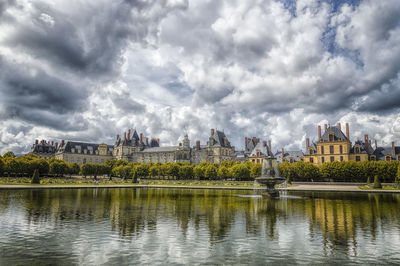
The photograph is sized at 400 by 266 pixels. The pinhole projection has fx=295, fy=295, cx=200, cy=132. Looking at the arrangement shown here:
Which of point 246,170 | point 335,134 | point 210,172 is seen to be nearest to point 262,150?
point 335,134

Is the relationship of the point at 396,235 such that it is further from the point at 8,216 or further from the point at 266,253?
the point at 8,216

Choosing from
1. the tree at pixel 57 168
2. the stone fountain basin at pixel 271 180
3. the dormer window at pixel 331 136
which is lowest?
the stone fountain basin at pixel 271 180

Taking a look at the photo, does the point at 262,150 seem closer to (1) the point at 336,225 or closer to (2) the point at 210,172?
(2) the point at 210,172

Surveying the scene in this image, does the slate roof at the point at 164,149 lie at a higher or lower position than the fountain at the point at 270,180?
higher

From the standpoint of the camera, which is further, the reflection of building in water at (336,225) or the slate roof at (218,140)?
the slate roof at (218,140)

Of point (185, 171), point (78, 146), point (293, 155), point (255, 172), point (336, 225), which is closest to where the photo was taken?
point (336, 225)

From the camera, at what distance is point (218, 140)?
377 ft

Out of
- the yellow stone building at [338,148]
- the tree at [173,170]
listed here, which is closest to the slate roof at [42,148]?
the tree at [173,170]

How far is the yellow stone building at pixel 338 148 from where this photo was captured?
70688mm

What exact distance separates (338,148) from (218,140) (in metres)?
50.7

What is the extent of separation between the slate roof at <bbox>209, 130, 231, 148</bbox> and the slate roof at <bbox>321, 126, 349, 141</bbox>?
46.3 metres

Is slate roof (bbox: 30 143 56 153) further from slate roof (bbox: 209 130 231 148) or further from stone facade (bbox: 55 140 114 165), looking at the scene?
slate roof (bbox: 209 130 231 148)

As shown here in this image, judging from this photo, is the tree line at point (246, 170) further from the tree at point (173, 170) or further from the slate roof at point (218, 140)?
the slate roof at point (218, 140)

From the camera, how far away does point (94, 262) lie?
29.1 ft
